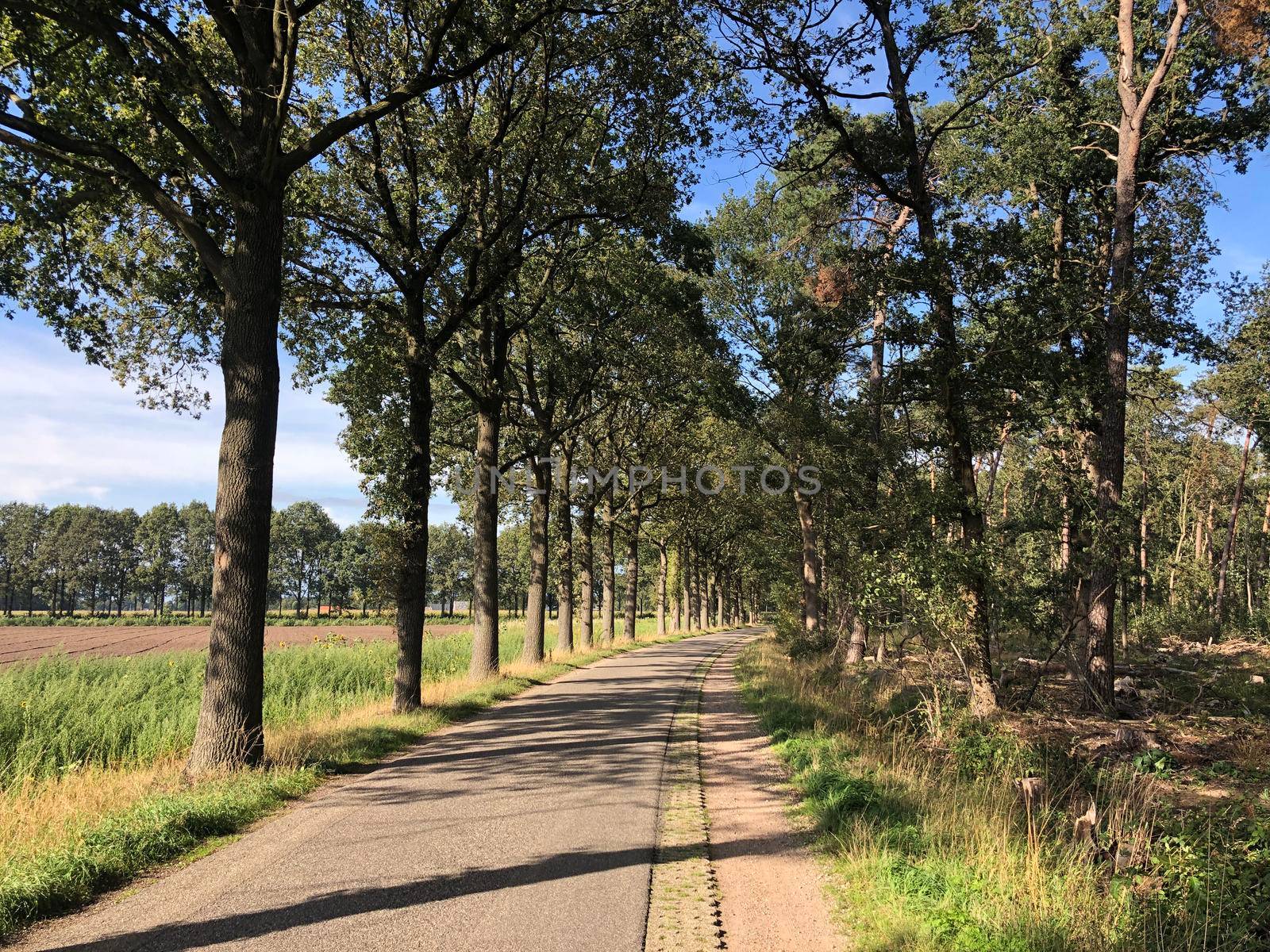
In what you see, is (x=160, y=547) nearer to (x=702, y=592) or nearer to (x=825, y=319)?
(x=702, y=592)

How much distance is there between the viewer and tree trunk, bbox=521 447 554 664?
20.6 m

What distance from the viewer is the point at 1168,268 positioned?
50.4 feet

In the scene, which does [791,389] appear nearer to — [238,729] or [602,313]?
[602,313]

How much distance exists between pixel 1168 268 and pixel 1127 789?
1255cm

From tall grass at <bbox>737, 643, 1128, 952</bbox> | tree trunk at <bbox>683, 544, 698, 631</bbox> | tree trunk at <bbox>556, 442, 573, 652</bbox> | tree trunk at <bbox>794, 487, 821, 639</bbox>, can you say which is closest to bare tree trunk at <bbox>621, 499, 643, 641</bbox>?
tree trunk at <bbox>556, 442, 573, 652</bbox>

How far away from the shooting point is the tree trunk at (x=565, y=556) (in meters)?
24.8

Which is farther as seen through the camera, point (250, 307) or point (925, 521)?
point (925, 521)

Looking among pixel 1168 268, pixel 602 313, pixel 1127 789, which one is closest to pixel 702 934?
pixel 1127 789

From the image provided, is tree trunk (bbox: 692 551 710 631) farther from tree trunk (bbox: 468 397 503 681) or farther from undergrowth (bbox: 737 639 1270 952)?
undergrowth (bbox: 737 639 1270 952)

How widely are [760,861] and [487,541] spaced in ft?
38.0

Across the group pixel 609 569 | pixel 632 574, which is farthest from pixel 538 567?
pixel 632 574

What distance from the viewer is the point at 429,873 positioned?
4949 mm

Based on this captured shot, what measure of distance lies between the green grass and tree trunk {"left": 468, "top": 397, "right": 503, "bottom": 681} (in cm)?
76

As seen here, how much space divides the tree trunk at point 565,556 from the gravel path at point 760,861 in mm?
15017
